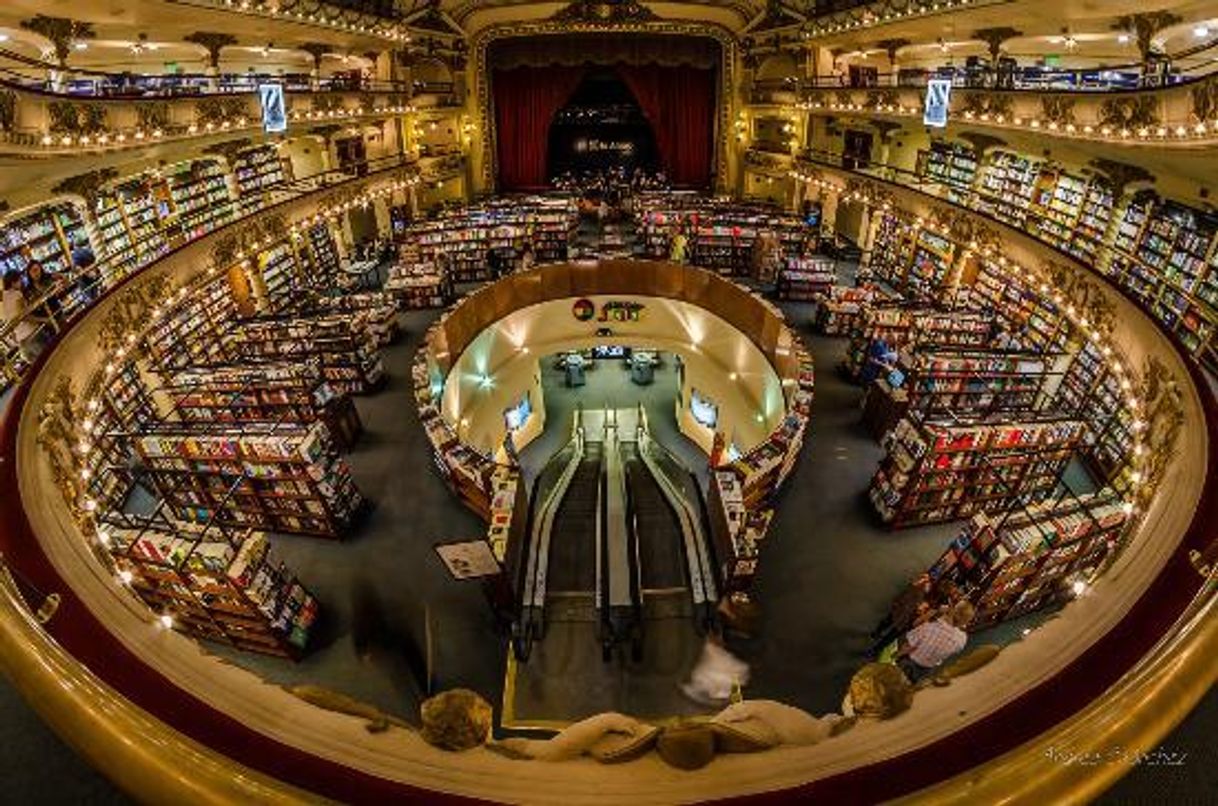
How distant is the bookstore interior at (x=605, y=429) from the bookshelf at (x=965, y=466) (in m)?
0.06

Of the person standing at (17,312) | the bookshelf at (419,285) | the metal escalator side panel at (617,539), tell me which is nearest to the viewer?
the person standing at (17,312)

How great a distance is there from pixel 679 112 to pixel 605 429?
13.7 meters

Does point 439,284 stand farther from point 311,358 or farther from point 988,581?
point 988,581

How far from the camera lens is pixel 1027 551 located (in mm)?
6137

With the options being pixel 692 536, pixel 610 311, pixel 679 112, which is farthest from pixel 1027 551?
pixel 679 112

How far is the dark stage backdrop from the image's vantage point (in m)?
19.8

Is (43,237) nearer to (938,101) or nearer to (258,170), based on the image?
(258,170)

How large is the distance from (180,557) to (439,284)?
895 centimetres

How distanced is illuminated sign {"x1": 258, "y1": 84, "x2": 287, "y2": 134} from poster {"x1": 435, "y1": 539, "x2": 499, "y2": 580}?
A: 9358 millimetres

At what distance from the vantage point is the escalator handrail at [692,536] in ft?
25.2

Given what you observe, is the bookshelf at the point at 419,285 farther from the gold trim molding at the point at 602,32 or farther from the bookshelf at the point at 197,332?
the gold trim molding at the point at 602,32

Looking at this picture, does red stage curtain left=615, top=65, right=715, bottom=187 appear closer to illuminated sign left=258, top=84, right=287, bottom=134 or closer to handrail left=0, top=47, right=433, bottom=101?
handrail left=0, top=47, right=433, bottom=101

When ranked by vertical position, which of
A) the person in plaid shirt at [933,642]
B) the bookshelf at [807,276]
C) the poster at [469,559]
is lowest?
the person in plaid shirt at [933,642]

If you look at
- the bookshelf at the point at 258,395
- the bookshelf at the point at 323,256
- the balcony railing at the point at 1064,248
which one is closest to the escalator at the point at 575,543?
the bookshelf at the point at 258,395
